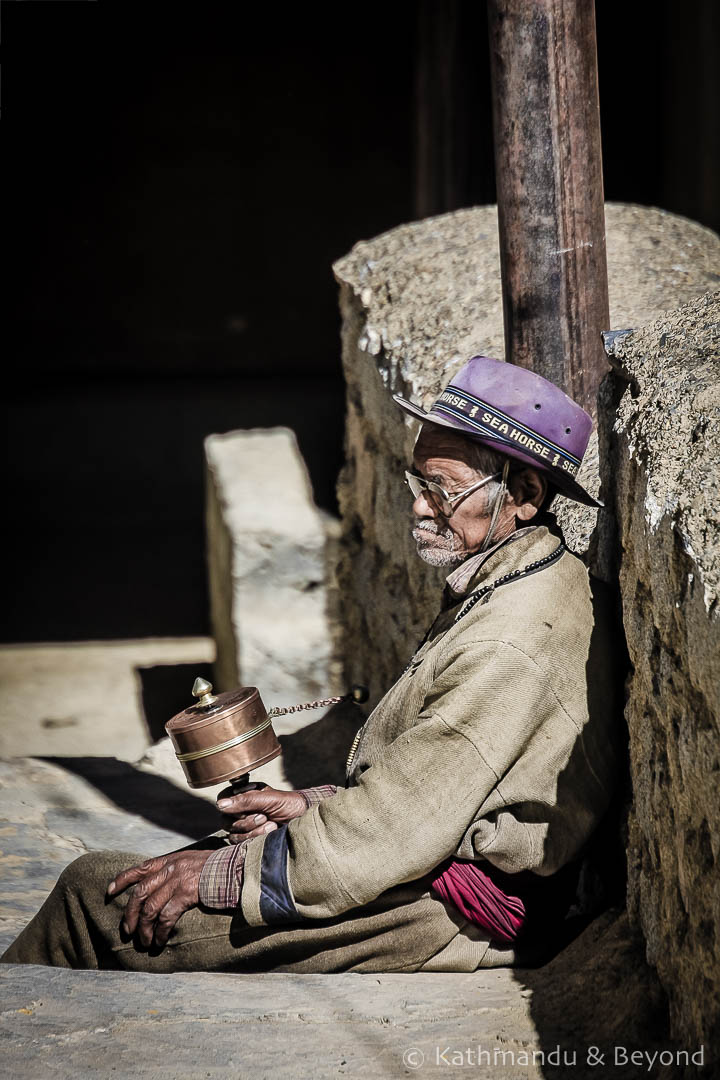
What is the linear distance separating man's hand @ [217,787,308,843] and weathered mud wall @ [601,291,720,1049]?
0.65m

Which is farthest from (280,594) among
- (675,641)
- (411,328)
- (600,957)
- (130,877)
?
(675,641)

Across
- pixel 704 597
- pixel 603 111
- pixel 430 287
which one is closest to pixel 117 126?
pixel 603 111

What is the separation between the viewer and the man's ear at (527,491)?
230 cm

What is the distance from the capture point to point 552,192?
9.22ft

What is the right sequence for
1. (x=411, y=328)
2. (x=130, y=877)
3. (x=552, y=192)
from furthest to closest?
(x=411, y=328) → (x=552, y=192) → (x=130, y=877)

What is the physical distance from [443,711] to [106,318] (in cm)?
750

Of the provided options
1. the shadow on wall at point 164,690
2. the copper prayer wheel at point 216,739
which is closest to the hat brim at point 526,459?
the copper prayer wheel at point 216,739

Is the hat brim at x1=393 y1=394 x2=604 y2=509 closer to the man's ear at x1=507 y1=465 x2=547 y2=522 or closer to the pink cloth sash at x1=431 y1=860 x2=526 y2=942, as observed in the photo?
the man's ear at x1=507 y1=465 x2=547 y2=522

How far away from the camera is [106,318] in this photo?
9016mm

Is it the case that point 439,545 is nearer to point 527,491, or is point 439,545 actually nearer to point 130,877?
point 527,491

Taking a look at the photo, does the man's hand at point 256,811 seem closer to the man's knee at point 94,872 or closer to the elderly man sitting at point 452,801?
the elderly man sitting at point 452,801

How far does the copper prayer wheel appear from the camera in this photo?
230 cm

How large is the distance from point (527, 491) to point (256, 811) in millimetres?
804

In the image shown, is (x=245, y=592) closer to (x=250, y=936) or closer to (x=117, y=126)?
(x=250, y=936)
